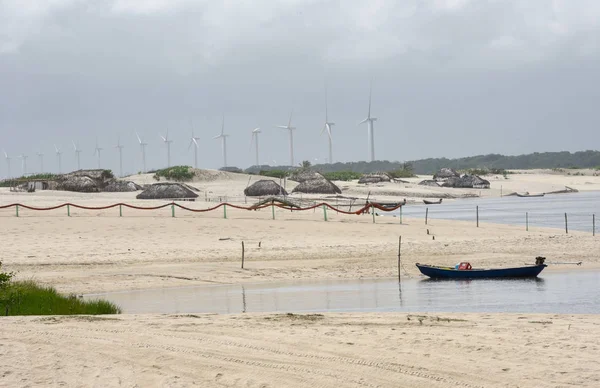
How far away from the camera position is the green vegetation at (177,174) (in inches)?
3770

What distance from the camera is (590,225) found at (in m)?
45.7

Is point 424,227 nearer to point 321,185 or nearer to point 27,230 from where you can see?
point 27,230

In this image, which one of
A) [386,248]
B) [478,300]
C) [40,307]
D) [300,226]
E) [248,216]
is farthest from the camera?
[248,216]

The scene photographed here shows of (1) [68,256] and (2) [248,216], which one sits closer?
(1) [68,256]

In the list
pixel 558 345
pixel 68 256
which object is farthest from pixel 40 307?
pixel 68 256

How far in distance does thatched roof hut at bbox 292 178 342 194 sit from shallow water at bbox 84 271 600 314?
165 feet

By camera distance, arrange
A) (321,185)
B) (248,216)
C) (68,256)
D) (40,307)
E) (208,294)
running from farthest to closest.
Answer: (321,185) → (248,216) → (68,256) → (208,294) → (40,307)

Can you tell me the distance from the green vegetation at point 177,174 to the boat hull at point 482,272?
7031 centimetres

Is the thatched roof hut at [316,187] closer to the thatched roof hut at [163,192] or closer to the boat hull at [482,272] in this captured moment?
the thatched roof hut at [163,192]

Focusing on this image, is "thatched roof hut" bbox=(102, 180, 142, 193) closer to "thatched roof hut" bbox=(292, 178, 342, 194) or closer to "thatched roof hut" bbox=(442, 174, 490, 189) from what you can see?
"thatched roof hut" bbox=(292, 178, 342, 194)

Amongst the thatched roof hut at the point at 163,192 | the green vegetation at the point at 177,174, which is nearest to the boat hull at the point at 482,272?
the thatched roof hut at the point at 163,192

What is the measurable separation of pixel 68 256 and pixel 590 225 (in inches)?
1132

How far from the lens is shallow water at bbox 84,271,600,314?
20719mm

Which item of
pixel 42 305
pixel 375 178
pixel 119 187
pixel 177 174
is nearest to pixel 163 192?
pixel 119 187
